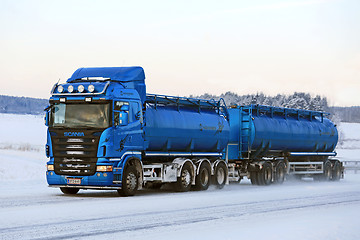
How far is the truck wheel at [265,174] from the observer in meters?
29.2

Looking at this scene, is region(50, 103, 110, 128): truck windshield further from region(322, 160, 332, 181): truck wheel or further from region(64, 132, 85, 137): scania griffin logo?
region(322, 160, 332, 181): truck wheel

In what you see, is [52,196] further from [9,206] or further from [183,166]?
[183,166]

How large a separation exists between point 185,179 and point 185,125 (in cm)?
194

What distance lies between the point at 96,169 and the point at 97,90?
2.39 meters

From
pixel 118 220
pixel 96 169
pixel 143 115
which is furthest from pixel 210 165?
pixel 118 220

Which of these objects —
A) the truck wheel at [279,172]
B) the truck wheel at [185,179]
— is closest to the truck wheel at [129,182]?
the truck wheel at [185,179]

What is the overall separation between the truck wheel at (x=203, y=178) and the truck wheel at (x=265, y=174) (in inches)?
195

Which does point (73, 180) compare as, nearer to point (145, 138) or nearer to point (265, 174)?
point (145, 138)

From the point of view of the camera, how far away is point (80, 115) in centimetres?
1980

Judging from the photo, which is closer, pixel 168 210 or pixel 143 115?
pixel 168 210

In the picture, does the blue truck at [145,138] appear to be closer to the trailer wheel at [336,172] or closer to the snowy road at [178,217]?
the snowy road at [178,217]

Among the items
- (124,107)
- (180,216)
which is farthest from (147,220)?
(124,107)

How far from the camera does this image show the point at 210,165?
986 inches

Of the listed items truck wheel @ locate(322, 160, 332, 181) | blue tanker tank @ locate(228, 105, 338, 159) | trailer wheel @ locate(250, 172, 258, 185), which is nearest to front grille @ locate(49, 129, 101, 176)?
blue tanker tank @ locate(228, 105, 338, 159)
